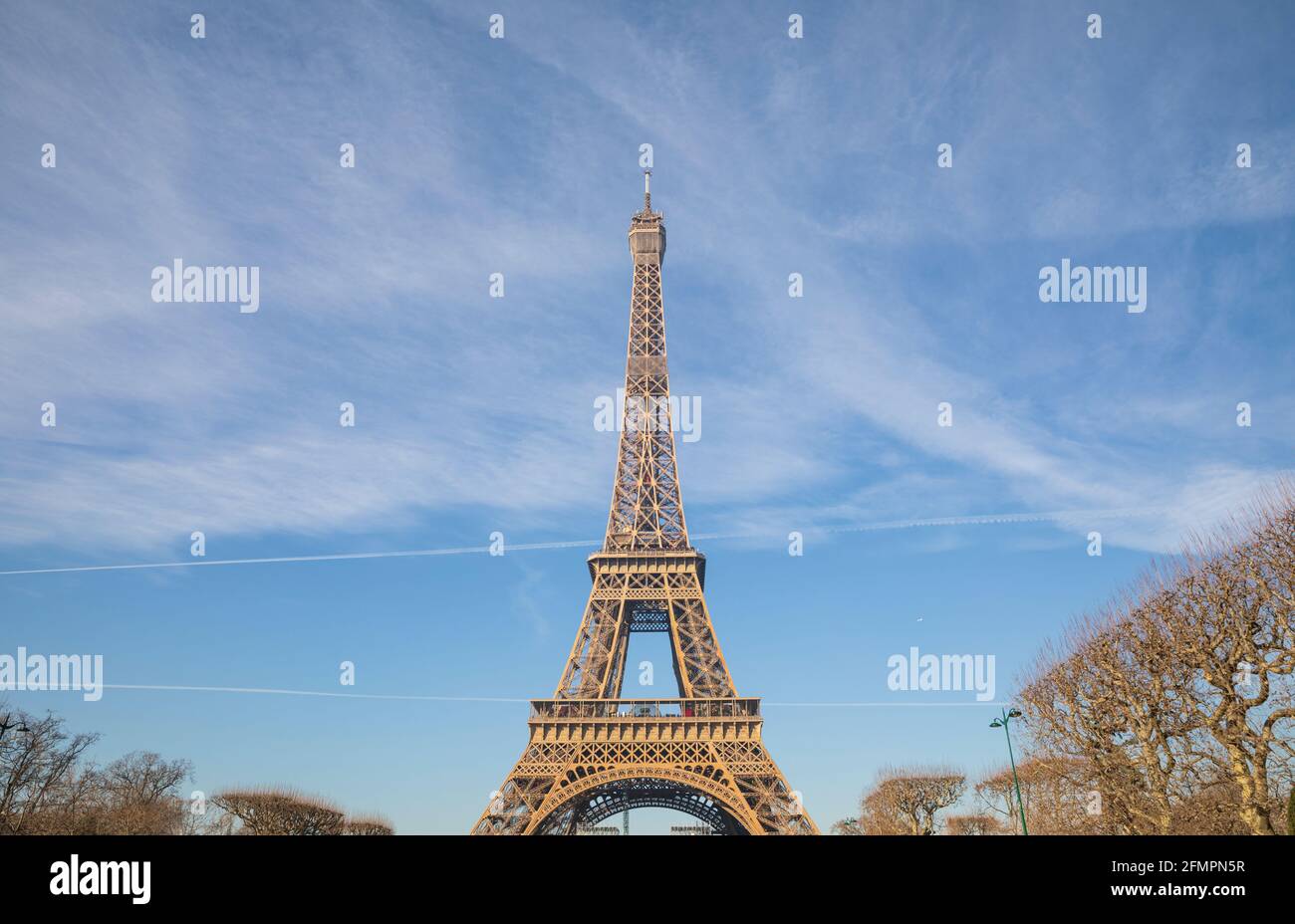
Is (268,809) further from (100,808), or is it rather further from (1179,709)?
(1179,709)

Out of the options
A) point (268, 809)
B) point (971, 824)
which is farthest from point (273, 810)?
A: point (971, 824)

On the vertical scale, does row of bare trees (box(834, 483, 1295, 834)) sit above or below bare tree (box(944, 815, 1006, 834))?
above

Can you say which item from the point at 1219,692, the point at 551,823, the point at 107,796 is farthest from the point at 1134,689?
the point at 107,796

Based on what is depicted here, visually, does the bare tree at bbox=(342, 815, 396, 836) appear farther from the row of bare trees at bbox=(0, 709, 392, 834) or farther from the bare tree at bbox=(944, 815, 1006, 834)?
the bare tree at bbox=(944, 815, 1006, 834)

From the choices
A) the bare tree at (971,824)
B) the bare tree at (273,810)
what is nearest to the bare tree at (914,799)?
the bare tree at (971,824)

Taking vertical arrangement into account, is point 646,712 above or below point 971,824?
above

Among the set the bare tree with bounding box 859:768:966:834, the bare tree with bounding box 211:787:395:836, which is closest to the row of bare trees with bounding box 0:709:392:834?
the bare tree with bounding box 211:787:395:836

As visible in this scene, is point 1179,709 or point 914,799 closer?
point 1179,709
